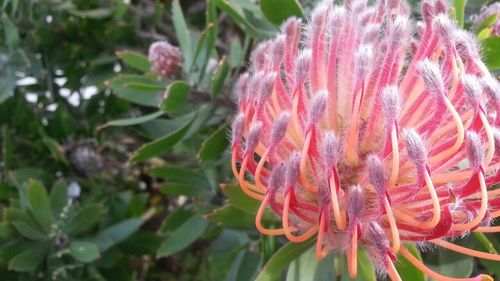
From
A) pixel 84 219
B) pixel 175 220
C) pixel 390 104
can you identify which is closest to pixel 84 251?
pixel 84 219

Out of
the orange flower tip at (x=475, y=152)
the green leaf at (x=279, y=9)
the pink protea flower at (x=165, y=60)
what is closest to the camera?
the orange flower tip at (x=475, y=152)

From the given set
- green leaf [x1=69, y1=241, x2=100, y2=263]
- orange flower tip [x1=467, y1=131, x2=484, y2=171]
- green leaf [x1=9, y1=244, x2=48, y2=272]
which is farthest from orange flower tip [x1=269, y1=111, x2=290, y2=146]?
green leaf [x1=9, y1=244, x2=48, y2=272]

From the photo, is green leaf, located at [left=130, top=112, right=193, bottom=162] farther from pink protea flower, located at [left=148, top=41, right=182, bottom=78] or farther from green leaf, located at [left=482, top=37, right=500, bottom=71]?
green leaf, located at [left=482, top=37, right=500, bottom=71]

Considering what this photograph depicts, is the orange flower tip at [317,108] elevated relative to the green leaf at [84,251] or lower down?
elevated

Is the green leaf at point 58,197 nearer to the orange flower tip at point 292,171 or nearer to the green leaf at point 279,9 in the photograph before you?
the green leaf at point 279,9

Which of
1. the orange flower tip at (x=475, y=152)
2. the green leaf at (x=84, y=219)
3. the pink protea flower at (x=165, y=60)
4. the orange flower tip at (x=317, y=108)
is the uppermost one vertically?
the pink protea flower at (x=165, y=60)

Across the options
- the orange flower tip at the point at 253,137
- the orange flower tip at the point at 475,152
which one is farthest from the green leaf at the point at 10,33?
the orange flower tip at the point at 475,152
